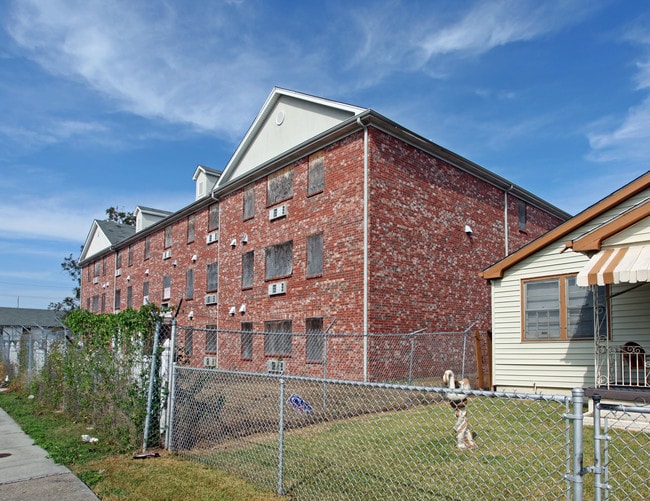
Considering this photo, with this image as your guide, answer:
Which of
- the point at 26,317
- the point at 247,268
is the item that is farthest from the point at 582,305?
the point at 26,317

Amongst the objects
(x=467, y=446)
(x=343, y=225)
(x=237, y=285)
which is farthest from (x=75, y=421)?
(x=237, y=285)

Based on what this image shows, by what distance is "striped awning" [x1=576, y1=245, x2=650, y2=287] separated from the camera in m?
8.37

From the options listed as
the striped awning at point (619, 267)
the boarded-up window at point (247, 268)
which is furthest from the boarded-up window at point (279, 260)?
the striped awning at point (619, 267)

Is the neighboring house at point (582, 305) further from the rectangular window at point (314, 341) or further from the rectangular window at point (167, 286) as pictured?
the rectangular window at point (167, 286)

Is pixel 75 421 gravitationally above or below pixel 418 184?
below

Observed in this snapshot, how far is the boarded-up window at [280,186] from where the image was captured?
18.7m

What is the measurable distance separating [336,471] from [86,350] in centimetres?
579

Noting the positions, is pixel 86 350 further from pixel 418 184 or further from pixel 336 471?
pixel 418 184

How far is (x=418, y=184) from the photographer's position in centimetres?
1698

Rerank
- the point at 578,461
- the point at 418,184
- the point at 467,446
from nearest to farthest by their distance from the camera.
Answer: the point at 578,461 → the point at 467,446 → the point at 418,184

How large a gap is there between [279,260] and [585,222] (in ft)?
33.6

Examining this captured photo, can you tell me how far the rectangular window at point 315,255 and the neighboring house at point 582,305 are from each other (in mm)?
5335

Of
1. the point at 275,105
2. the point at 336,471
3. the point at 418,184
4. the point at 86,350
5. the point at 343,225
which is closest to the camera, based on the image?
the point at 336,471

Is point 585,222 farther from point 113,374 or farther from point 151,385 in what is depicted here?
point 113,374
